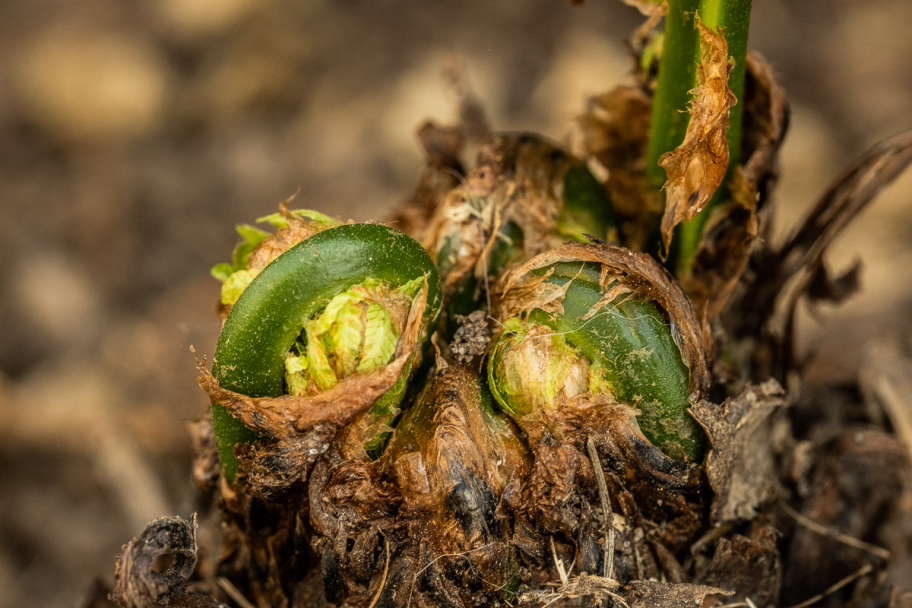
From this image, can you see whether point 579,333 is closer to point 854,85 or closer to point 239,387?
point 239,387

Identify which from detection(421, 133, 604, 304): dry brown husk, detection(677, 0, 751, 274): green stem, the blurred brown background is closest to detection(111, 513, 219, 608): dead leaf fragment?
detection(421, 133, 604, 304): dry brown husk

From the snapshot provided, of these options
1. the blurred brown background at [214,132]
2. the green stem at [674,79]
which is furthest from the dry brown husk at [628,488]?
the blurred brown background at [214,132]

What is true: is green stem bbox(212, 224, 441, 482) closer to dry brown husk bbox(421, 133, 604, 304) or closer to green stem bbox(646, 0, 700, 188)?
dry brown husk bbox(421, 133, 604, 304)

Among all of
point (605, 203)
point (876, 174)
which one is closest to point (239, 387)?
point (605, 203)

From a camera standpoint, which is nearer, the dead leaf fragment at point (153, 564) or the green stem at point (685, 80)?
the dead leaf fragment at point (153, 564)

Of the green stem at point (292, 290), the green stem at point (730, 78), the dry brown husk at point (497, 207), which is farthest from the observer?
the dry brown husk at point (497, 207)

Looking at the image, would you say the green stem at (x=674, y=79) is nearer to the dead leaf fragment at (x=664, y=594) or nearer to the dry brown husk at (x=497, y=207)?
the dry brown husk at (x=497, y=207)
